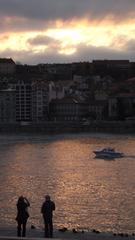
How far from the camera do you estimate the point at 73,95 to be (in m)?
74.4

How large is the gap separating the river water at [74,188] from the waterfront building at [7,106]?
3718 cm

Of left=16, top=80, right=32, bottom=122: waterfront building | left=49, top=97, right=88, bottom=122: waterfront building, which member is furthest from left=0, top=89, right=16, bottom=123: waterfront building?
left=49, top=97, right=88, bottom=122: waterfront building

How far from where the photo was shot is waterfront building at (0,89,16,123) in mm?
68375

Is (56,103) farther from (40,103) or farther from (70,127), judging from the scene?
(70,127)

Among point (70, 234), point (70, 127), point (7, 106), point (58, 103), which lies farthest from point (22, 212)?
point (58, 103)

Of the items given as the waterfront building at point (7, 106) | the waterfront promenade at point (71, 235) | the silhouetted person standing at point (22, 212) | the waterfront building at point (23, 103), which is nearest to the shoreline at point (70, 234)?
the waterfront promenade at point (71, 235)

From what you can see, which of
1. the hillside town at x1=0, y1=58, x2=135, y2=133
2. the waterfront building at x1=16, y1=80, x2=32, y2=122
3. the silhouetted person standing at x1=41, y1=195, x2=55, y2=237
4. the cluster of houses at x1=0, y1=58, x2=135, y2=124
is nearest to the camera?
the silhouetted person standing at x1=41, y1=195, x2=55, y2=237

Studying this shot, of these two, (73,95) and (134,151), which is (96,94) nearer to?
(73,95)

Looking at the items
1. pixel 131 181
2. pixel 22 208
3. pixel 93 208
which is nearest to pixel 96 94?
pixel 131 181

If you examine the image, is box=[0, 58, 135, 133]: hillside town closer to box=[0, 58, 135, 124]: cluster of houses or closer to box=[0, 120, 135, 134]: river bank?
box=[0, 58, 135, 124]: cluster of houses

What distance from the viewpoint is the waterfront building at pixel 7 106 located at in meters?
68.4

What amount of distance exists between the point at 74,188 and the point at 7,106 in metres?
52.8

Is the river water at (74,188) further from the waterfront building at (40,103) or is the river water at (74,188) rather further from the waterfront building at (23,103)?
the waterfront building at (23,103)

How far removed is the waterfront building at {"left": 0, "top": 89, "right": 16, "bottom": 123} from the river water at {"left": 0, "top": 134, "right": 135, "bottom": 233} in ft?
122
